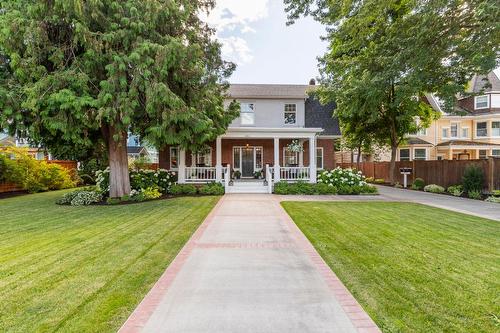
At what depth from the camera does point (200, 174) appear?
15977mm

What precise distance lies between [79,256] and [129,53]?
7451mm

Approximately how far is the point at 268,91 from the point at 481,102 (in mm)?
22469

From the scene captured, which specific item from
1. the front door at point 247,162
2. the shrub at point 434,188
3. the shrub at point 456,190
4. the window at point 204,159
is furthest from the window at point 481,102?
the window at point 204,159

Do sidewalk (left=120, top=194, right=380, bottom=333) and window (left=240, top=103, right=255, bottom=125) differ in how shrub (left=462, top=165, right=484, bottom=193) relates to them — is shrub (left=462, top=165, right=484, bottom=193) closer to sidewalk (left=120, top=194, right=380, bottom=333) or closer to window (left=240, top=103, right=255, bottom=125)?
window (left=240, top=103, right=255, bottom=125)

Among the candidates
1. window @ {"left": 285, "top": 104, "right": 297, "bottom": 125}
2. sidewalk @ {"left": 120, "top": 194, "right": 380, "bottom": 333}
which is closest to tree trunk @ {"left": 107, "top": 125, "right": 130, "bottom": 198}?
sidewalk @ {"left": 120, "top": 194, "right": 380, "bottom": 333}

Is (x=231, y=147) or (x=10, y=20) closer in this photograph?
(x=10, y=20)

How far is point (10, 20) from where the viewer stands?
899cm

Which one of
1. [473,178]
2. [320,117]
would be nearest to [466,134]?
[473,178]

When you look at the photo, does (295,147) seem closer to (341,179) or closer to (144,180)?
(341,179)

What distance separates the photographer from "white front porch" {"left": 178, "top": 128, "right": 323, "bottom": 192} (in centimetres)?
1547

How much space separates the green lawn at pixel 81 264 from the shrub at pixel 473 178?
1296 centimetres

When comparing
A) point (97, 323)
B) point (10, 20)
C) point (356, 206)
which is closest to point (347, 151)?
point (356, 206)

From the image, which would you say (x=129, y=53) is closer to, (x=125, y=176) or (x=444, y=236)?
(x=125, y=176)

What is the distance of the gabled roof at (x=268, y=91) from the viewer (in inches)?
723
